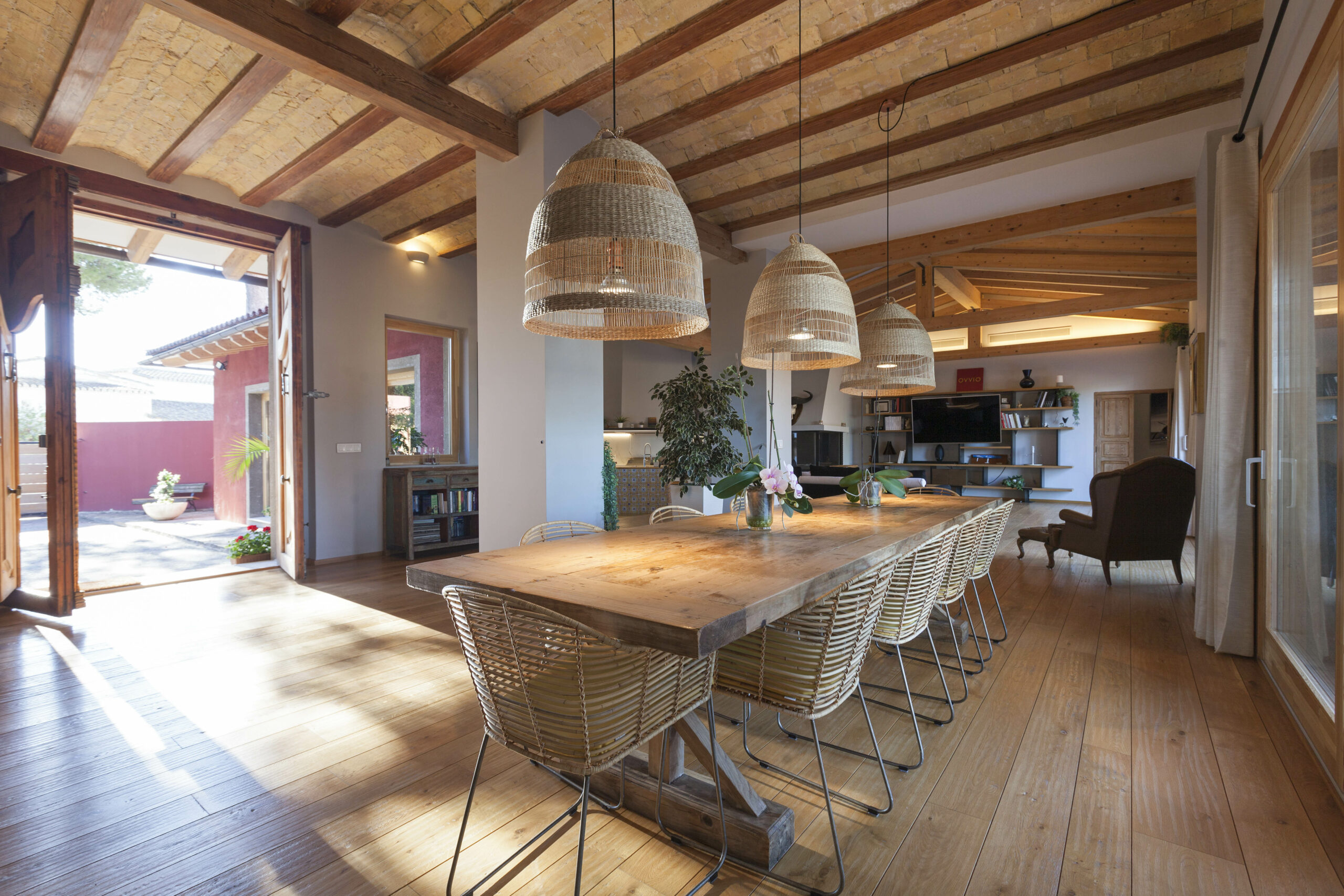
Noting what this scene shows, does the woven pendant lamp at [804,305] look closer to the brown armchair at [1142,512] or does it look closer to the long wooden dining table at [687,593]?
the long wooden dining table at [687,593]

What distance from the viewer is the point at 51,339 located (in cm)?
395

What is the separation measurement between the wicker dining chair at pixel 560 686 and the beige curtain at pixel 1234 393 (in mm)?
3224

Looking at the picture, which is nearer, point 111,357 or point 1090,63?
point 1090,63

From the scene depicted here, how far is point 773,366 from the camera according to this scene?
3.12 meters

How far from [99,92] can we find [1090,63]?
19.1ft

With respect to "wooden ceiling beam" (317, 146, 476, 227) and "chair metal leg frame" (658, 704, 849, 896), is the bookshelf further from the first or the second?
"chair metal leg frame" (658, 704, 849, 896)

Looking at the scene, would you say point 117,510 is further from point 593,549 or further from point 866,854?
point 866,854

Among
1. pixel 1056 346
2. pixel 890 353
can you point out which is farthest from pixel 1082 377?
pixel 890 353

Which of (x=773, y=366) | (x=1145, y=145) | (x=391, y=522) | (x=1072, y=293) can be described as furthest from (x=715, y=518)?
(x=1072, y=293)

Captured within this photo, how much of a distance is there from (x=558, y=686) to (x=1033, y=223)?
542 centimetres

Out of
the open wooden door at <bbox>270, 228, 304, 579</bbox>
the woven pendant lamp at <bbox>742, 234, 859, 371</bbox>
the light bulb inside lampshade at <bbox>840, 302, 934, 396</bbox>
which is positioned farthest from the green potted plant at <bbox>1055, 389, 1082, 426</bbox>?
the open wooden door at <bbox>270, 228, 304, 579</bbox>

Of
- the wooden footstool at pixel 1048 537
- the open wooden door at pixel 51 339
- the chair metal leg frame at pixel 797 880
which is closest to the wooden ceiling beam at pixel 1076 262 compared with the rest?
the wooden footstool at pixel 1048 537

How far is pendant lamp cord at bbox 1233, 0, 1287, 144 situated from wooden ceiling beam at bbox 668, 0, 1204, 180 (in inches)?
15.8

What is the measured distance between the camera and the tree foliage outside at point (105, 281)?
7922 mm
